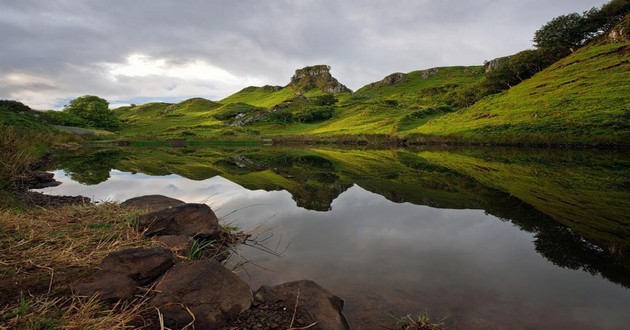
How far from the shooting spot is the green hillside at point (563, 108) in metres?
46.9

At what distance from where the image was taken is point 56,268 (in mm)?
5398

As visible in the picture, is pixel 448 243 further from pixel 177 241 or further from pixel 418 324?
pixel 177 241

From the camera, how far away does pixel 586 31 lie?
8662 cm

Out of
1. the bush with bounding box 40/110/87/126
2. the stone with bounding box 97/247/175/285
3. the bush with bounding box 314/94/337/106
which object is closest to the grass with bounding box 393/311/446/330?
the stone with bounding box 97/247/175/285

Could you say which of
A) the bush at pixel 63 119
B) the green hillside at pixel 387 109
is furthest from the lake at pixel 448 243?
the bush at pixel 63 119

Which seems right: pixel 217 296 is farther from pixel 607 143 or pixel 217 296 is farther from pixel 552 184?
pixel 607 143

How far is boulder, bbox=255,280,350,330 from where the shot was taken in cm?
534

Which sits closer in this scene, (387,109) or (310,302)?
(310,302)

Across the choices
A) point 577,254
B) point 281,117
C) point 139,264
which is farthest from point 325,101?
→ point 139,264

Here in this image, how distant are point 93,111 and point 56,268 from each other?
510 feet

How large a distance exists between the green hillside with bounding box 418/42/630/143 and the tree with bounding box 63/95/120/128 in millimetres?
124696

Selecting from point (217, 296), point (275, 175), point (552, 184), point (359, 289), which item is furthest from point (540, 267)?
point (275, 175)

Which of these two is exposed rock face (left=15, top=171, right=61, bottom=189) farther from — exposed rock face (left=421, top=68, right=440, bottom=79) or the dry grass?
exposed rock face (left=421, top=68, right=440, bottom=79)

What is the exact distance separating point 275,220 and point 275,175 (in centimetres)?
1392
